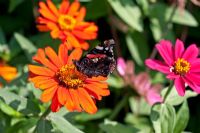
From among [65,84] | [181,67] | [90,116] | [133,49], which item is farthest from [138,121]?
[65,84]

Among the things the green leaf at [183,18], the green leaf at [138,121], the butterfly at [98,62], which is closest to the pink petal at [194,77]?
the butterfly at [98,62]

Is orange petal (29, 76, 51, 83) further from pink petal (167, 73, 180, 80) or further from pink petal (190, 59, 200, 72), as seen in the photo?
pink petal (190, 59, 200, 72)

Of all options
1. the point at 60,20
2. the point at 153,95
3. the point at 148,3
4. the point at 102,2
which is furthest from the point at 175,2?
the point at 60,20

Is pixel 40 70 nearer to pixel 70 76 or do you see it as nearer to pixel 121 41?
pixel 70 76

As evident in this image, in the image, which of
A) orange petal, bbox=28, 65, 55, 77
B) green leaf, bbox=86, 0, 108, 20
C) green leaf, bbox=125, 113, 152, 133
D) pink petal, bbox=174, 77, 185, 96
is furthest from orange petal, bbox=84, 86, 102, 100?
green leaf, bbox=86, 0, 108, 20

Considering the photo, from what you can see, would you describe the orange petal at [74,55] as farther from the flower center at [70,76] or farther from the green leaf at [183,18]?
the green leaf at [183,18]

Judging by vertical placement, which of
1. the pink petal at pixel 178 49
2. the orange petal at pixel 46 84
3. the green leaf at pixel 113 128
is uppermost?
the pink petal at pixel 178 49

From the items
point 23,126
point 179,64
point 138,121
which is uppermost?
point 179,64
